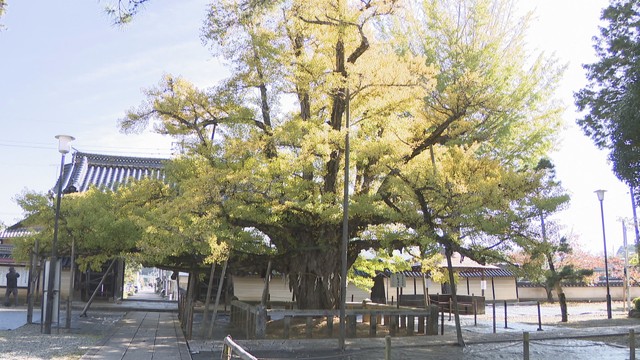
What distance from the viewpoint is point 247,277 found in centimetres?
2734

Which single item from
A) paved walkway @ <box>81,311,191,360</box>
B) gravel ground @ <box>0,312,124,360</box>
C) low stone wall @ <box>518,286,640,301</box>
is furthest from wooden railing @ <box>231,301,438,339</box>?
low stone wall @ <box>518,286,640,301</box>

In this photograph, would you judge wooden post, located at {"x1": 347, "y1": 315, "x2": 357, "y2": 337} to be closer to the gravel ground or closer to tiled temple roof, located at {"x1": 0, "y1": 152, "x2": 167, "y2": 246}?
the gravel ground

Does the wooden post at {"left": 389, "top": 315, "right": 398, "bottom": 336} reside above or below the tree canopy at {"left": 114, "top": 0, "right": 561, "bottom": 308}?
below

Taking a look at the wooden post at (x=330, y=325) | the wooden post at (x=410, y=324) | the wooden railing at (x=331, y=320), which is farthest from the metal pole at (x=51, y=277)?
the wooden post at (x=410, y=324)

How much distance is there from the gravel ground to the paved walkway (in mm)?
353

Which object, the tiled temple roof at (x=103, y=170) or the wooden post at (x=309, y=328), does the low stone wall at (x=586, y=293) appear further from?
the wooden post at (x=309, y=328)

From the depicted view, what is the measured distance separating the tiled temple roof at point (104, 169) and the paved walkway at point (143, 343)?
1253 centimetres

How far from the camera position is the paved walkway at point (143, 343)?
11.9m

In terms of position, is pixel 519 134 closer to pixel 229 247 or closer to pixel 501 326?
pixel 501 326

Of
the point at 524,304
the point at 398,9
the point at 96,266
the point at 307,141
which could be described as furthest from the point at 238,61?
the point at 524,304

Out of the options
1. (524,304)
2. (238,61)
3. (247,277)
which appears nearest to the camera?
(238,61)

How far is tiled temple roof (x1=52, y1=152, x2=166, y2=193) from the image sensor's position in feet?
97.9

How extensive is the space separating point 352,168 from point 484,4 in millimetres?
11031

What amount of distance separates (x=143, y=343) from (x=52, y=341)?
2222 millimetres
